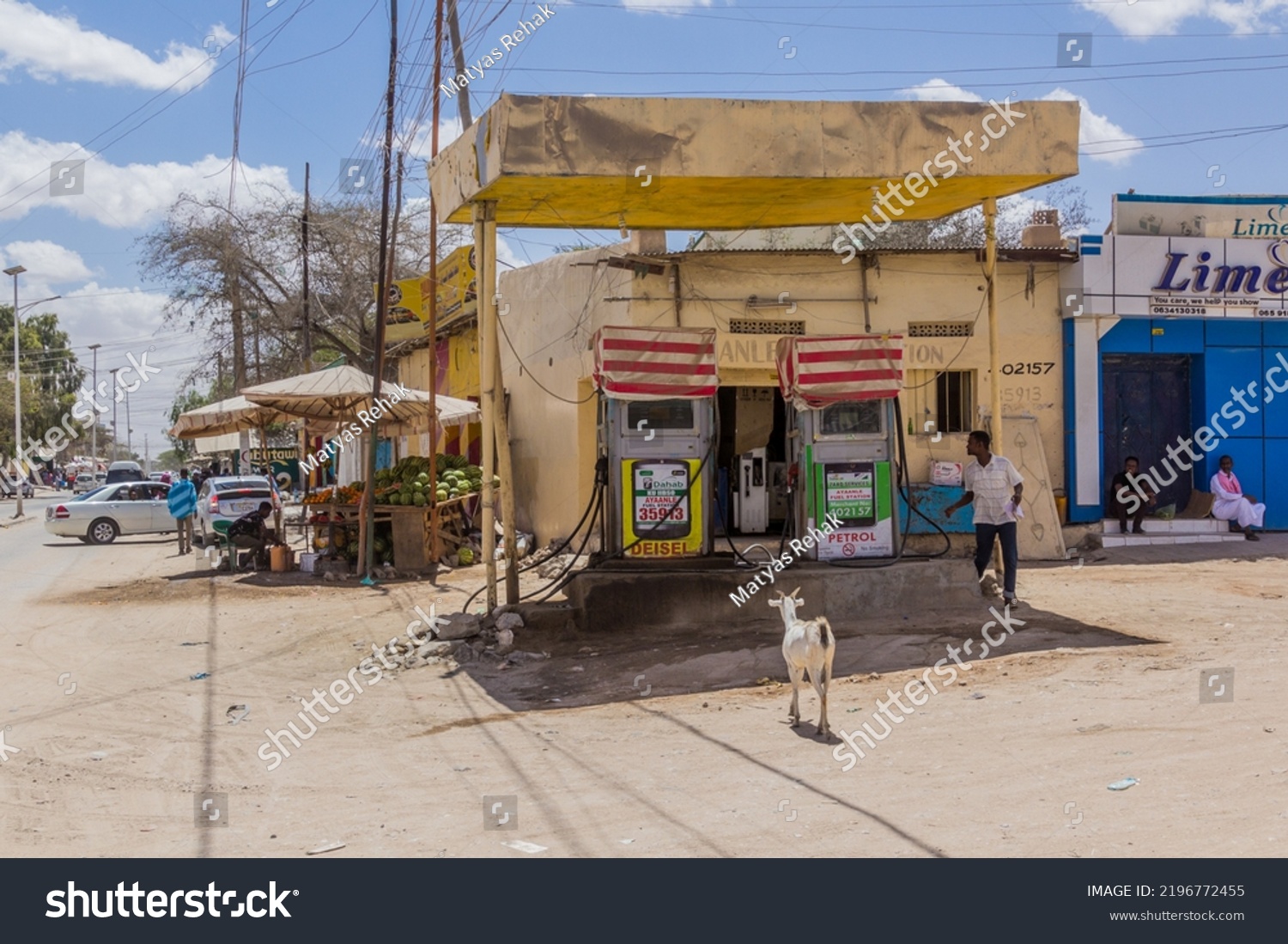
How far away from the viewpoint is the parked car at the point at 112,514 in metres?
27.4

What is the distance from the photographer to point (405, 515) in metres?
18.0

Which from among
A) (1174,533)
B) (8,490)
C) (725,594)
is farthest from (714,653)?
(8,490)

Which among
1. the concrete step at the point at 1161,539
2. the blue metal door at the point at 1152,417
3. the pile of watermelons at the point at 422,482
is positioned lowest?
the concrete step at the point at 1161,539

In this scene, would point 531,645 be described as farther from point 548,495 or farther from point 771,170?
point 548,495

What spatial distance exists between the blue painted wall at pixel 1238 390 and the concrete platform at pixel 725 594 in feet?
26.1

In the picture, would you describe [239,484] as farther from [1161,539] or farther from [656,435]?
[1161,539]

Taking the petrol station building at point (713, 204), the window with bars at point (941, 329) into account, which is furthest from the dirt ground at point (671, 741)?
the window with bars at point (941, 329)

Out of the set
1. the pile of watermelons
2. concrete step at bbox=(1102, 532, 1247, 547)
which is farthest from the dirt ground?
the pile of watermelons

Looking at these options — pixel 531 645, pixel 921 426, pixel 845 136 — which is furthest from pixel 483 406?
pixel 921 426

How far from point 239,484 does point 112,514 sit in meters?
3.59

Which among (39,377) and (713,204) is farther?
(39,377)

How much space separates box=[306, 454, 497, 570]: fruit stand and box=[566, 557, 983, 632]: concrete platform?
21.9 feet

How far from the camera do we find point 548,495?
20.1 metres

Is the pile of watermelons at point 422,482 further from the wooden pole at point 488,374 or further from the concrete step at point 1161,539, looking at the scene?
the concrete step at point 1161,539
